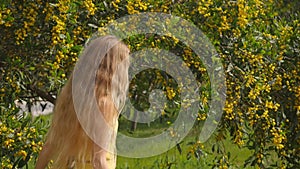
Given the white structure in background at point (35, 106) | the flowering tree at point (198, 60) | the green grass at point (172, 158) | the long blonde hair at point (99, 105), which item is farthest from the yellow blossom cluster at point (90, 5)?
the long blonde hair at point (99, 105)

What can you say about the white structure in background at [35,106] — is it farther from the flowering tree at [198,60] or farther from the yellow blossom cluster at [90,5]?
the yellow blossom cluster at [90,5]

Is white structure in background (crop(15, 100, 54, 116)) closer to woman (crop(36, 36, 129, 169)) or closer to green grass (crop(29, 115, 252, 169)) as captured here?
green grass (crop(29, 115, 252, 169))

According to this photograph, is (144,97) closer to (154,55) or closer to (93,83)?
(154,55)

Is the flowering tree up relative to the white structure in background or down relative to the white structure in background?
up

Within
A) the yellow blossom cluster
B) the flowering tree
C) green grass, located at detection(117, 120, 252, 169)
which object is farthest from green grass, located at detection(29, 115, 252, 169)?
the yellow blossom cluster

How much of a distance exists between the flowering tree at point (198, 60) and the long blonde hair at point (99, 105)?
118cm

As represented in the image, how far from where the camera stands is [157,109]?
5926mm

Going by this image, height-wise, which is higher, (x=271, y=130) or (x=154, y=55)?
(x=154, y=55)

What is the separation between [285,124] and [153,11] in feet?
5.10

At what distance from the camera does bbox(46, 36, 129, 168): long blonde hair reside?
339 centimetres

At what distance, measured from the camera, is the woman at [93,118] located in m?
3.37

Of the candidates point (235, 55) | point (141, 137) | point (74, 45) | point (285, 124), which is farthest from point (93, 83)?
point (141, 137)

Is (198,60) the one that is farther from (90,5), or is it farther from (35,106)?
(35,106)

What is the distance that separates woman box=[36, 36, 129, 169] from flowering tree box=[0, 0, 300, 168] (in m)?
1.17
